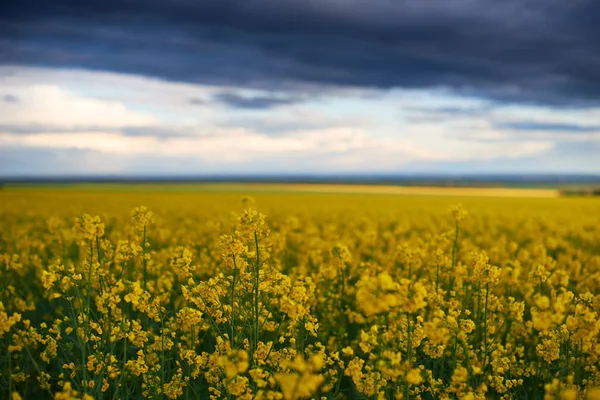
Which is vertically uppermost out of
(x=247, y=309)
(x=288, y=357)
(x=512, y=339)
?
(x=247, y=309)

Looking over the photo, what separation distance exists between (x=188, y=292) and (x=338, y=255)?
202cm

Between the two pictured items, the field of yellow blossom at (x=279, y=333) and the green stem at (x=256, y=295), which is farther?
the green stem at (x=256, y=295)

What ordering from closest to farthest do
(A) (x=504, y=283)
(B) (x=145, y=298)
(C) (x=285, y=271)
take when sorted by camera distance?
1. (B) (x=145, y=298)
2. (A) (x=504, y=283)
3. (C) (x=285, y=271)

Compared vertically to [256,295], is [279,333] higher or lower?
lower

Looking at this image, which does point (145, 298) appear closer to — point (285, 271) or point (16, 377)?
point (16, 377)

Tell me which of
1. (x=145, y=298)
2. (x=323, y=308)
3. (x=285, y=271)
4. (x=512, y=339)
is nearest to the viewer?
(x=145, y=298)

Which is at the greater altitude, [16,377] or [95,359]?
[95,359]

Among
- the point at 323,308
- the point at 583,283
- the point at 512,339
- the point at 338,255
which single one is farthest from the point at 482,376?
the point at 583,283

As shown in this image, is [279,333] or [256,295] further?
[279,333]

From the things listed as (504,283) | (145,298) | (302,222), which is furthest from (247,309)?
(302,222)

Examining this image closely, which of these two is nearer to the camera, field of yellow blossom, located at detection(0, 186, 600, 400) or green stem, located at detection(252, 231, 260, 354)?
field of yellow blossom, located at detection(0, 186, 600, 400)

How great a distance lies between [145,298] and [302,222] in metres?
12.4

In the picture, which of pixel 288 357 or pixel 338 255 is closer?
pixel 288 357

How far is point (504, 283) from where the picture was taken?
723 centimetres
